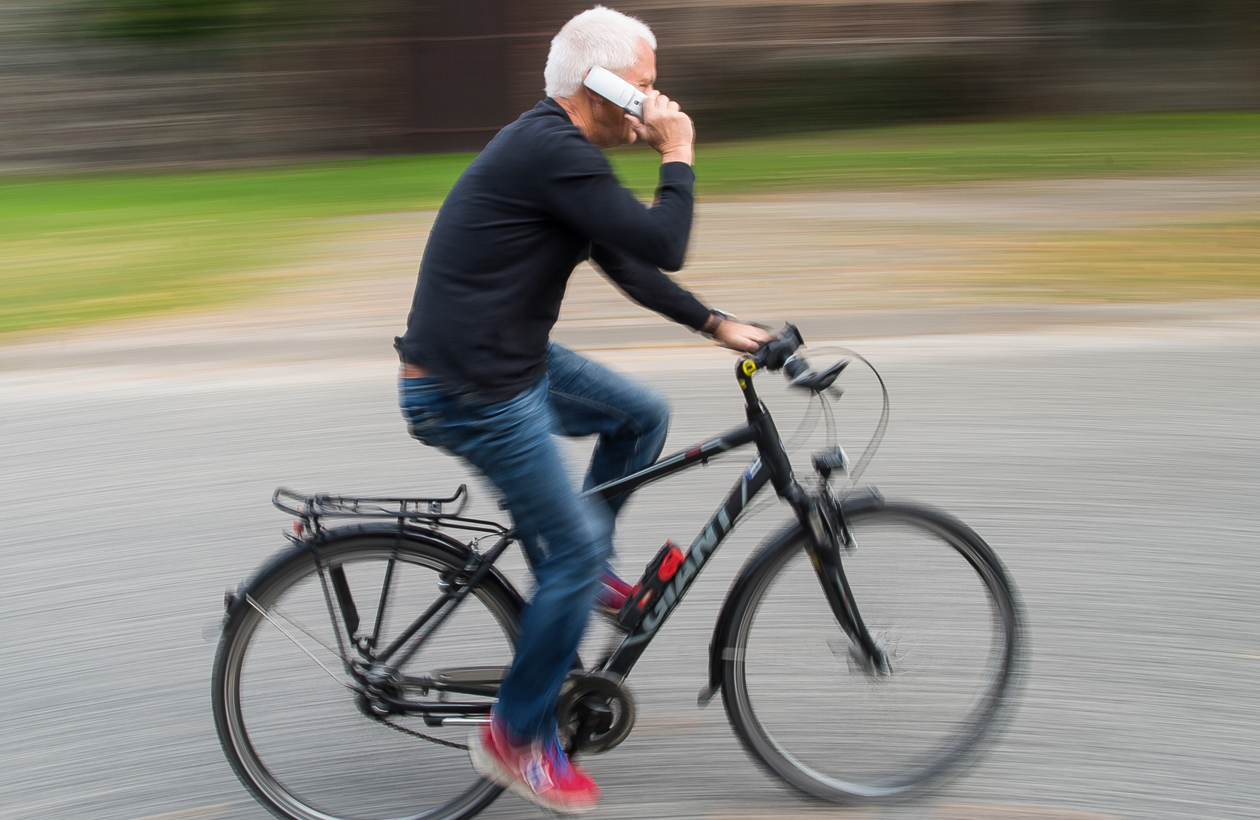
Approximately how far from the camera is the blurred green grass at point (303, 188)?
8.64 metres

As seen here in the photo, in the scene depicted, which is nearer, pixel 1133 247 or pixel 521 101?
pixel 1133 247

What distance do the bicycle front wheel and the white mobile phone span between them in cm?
109

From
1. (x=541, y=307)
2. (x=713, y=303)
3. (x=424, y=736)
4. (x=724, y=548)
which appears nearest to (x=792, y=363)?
(x=541, y=307)

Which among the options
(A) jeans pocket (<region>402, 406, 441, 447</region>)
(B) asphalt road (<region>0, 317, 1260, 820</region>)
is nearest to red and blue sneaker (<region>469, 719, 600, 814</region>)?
(B) asphalt road (<region>0, 317, 1260, 820</region>)

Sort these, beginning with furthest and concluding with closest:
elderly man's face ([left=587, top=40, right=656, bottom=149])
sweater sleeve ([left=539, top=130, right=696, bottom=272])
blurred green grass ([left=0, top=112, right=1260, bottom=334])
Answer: blurred green grass ([left=0, top=112, right=1260, bottom=334]), elderly man's face ([left=587, top=40, right=656, bottom=149]), sweater sleeve ([left=539, top=130, right=696, bottom=272])

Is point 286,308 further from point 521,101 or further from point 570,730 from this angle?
point 521,101

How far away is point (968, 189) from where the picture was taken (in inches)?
422

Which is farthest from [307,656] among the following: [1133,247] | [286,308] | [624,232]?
[1133,247]

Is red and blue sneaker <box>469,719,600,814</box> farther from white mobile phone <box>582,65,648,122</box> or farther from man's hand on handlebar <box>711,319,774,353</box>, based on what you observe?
white mobile phone <box>582,65,648,122</box>

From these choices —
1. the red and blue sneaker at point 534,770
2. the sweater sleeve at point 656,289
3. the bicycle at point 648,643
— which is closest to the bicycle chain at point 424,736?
the bicycle at point 648,643

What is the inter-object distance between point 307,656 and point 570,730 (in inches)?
26.0

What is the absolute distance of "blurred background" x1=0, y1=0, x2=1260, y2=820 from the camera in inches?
134

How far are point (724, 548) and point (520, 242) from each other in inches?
82.2

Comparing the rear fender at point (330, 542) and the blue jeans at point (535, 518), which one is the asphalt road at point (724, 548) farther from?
the rear fender at point (330, 542)
